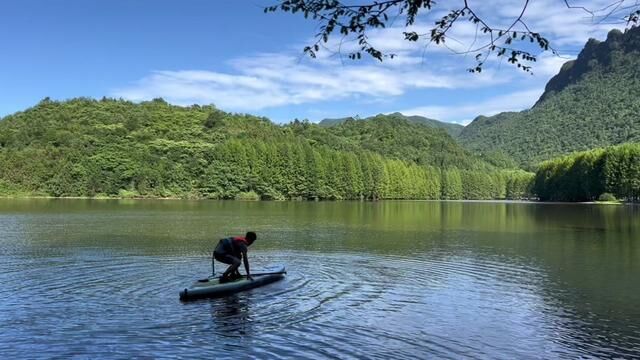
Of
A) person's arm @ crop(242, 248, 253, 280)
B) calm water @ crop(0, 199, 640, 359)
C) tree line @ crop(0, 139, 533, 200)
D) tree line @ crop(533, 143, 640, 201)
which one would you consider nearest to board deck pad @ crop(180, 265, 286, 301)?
person's arm @ crop(242, 248, 253, 280)

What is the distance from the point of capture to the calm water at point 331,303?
51.0 feet

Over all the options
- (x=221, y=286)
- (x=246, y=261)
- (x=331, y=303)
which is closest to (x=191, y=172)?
(x=246, y=261)

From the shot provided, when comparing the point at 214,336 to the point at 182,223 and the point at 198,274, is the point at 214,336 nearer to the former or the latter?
the point at 198,274

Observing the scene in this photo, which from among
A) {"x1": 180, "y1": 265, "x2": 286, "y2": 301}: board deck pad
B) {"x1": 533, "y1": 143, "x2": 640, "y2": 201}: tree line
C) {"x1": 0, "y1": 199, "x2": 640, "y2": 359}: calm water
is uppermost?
{"x1": 533, "y1": 143, "x2": 640, "y2": 201}: tree line

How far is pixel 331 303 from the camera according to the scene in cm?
2102

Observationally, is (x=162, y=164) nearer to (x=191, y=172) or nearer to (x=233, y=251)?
(x=191, y=172)

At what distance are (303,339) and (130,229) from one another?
39657 millimetres

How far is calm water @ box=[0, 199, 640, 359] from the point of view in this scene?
611 inches

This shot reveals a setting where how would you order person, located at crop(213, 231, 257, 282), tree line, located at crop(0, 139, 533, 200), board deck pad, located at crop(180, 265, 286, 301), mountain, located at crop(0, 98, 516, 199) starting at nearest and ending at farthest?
board deck pad, located at crop(180, 265, 286, 301) < person, located at crop(213, 231, 257, 282) < tree line, located at crop(0, 139, 533, 200) < mountain, located at crop(0, 98, 516, 199)

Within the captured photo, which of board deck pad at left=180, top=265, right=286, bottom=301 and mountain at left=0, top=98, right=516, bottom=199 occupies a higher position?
mountain at left=0, top=98, right=516, bottom=199

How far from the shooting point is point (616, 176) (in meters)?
143

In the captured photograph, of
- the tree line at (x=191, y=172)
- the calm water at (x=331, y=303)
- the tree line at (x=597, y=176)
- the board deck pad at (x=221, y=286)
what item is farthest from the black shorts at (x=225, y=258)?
the tree line at (x=191, y=172)

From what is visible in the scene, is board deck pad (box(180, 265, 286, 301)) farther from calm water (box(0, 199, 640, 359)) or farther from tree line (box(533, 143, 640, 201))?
tree line (box(533, 143, 640, 201))

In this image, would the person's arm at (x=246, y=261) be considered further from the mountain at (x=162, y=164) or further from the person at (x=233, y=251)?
the mountain at (x=162, y=164)
